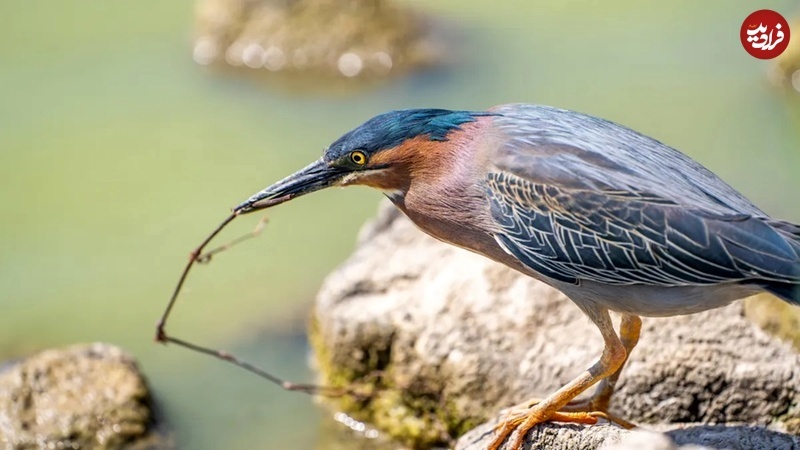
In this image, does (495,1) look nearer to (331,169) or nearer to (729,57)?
(729,57)

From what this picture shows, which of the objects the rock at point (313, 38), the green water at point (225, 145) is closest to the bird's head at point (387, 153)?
the green water at point (225, 145)

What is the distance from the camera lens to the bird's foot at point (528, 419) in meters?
4.47

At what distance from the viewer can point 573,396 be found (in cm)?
451

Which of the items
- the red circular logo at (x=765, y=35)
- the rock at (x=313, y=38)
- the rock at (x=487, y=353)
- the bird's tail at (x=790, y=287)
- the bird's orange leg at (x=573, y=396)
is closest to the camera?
the bird's tail at (x=790, y=287)

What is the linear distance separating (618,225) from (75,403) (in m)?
3.50

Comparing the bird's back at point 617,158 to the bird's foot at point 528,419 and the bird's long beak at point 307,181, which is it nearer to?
the bird's long beak at point 307,181

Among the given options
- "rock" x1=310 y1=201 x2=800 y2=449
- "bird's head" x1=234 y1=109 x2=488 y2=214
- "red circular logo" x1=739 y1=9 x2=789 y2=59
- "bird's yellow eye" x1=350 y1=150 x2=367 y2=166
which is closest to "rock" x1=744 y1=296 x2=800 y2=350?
"rock" x1=310 y1=201 x2=800 y2=449

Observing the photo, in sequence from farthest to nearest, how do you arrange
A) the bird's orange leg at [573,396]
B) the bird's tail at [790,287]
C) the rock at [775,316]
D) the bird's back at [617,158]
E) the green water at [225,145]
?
the green water at [225,145] < the rock at [775,316] < the bird's orange leg at [573,396] < the bird's back at [617,158] < the bird's tail at [790,287]

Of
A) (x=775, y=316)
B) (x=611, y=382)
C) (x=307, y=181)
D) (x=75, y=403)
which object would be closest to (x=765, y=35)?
(x=775, y=316)

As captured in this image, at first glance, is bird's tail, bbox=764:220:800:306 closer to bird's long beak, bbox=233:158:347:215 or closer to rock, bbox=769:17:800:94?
bird's long beak, bbox=233:158:347:215

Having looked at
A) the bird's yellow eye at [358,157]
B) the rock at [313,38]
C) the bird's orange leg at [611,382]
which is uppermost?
the rock at [313,38]

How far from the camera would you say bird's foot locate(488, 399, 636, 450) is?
4.47m

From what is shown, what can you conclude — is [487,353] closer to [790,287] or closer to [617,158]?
[617,158]

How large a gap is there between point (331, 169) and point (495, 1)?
24.3 feet
